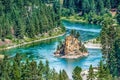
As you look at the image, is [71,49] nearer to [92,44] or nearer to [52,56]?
[52,56]

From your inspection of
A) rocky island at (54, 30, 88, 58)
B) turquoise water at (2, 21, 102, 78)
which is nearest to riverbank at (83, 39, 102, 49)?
turquoise water at (2, 21, 102, 78)

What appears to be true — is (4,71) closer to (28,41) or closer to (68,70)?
(68,70)

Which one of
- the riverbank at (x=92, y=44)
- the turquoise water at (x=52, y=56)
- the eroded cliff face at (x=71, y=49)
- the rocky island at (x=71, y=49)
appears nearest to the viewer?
the turquoise water at (x=52, y=56)

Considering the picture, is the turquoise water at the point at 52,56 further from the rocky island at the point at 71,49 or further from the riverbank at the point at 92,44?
the riverbank at the point at 92,44

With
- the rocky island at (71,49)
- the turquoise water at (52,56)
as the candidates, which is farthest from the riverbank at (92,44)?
the rocky island at (71,49)

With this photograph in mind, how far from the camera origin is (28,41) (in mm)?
199750

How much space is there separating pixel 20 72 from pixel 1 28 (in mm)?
77461

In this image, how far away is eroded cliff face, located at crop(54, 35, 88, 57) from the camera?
6821 inches

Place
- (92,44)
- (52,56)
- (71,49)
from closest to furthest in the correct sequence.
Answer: (52,56) → (71,49) → (92,44)

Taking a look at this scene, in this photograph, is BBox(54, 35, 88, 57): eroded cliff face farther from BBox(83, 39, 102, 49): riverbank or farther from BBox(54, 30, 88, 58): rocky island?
BBox(83, 39, 102, 49): riverbank

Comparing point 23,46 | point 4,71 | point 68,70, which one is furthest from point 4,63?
point 23,46

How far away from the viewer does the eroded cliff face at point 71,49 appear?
173250 mm

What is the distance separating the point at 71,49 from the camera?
572 feet

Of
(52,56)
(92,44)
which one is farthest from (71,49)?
(92,44)
